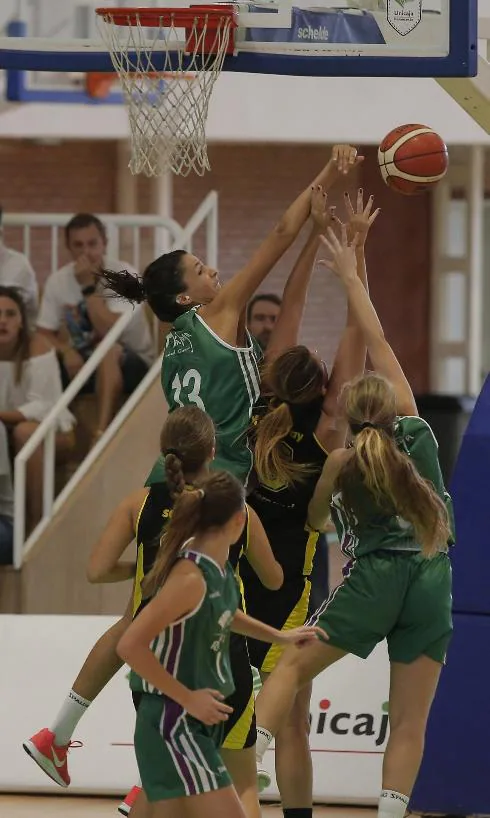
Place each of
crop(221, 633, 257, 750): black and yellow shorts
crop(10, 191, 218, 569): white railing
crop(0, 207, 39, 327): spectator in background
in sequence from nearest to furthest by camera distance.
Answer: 1. crop(221, 633, 257, 750): black and yellow shorts
2. crop(10, 191, 218, 569): white railing
3. crop(0, 207, 39, 327): spectator in background

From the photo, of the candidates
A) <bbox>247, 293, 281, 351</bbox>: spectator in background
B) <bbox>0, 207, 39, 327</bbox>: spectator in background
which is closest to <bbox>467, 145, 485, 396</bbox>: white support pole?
<bbox>247, 293, 281, 351</bbox>: spectator in background

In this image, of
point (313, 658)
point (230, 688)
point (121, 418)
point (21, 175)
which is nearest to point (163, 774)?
point (230, 688)

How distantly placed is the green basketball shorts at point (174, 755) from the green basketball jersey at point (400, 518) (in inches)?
48.2

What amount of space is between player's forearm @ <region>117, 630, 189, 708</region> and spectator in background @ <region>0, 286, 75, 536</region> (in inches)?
211

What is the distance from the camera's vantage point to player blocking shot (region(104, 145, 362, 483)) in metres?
5.18

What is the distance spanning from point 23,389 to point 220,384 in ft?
14.4

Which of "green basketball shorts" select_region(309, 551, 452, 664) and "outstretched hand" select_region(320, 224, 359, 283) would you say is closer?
"green basketball shorts" select_region(309, 551, 452, 664)

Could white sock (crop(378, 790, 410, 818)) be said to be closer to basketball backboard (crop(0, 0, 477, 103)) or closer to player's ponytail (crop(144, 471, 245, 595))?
player's ponytail (crop(144, 471, 245, 595))

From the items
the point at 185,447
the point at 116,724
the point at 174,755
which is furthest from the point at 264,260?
the point at 116,724

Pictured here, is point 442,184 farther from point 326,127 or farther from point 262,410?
point 262,410

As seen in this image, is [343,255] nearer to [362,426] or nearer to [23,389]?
[362,426]

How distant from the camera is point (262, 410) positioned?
5473 mm

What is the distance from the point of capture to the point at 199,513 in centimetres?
410

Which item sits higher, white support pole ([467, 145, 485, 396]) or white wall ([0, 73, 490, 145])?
white wall ([0, 73, 490, 145])
